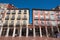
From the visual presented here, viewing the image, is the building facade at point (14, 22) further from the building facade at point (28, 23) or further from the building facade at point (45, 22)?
the building facade at point (45, 22)

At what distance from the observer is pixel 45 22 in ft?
161

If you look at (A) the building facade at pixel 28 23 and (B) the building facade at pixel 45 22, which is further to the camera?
(B) the building facade at pixel 45 22

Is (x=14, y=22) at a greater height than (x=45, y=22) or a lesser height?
greater

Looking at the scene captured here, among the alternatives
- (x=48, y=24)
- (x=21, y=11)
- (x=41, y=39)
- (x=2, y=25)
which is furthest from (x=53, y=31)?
(x=2, y=25)

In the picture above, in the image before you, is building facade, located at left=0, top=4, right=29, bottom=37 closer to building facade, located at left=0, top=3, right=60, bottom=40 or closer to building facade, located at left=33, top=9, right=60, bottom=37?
building facade, located at left=0, top=3, right=60, bottom=40

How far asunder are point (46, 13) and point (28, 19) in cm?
838

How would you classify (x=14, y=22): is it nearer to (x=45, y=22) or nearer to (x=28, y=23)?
(x=28, y=23)

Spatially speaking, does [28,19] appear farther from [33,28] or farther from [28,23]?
[33,28]

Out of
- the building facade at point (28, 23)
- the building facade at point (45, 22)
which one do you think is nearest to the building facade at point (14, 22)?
the building facade at point (28, 23)

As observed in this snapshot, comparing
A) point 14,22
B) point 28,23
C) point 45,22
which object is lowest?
point 28,23

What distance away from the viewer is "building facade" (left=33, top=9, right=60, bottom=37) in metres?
46.2

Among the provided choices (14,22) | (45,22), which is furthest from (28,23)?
(45,22)

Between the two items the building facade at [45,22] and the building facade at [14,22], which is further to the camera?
the building facade at [45,22]

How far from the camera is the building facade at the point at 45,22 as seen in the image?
4615 centimetres
